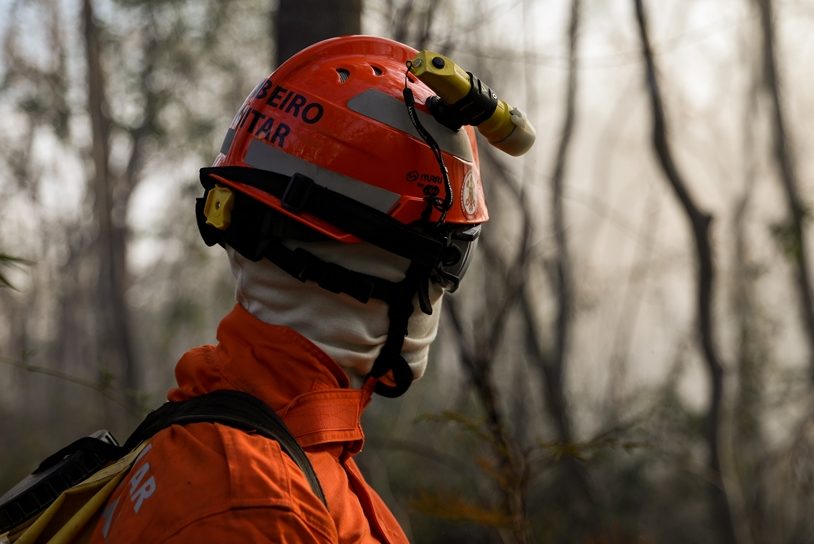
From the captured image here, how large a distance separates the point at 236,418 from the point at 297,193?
490mm

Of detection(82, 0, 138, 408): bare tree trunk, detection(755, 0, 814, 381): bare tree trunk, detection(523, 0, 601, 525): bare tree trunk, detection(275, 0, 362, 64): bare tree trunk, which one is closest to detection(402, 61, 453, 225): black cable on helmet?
detection(275, 0, 362, 64): bare tree trunk

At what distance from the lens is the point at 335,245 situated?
72.6 inches

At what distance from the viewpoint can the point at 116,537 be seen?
1.43 meters

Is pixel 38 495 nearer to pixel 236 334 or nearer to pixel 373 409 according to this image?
pixel 236 334

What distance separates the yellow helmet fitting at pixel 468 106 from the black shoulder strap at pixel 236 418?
750 millimetres

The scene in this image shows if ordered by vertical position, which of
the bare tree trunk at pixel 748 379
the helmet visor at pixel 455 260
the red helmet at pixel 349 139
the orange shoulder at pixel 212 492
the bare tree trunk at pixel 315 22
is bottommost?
the bare tree trunk at pixel 748 379

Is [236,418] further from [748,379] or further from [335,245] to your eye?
[748,379]

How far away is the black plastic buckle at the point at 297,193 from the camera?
1817 mm

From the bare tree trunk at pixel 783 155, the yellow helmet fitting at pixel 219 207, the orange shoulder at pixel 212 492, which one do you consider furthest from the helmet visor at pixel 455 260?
the bare tree trunk at pixel 783 155

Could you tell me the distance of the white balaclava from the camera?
1.83 metres

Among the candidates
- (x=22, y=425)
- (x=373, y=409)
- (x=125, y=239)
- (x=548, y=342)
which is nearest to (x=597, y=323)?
(x=548, y=342)

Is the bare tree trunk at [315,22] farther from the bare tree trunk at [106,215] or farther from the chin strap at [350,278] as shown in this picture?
the bare tree trunk at [106,215]

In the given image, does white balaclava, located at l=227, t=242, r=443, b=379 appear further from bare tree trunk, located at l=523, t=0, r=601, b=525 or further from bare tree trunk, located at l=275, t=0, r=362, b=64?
bare tree trunk, located at l=523, t=0, r=601, b=525

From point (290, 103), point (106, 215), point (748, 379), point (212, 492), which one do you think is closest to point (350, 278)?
point (290, 103)
